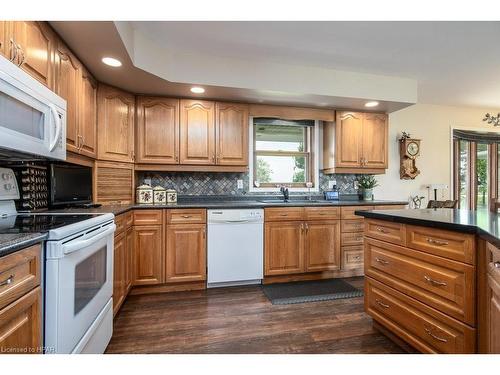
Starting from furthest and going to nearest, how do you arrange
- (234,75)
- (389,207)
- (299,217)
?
(389,207)
(299,217)
(234,75)

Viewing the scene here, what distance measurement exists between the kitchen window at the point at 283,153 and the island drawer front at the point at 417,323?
1961 millimetres

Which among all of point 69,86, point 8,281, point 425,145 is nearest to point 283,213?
point 69,86

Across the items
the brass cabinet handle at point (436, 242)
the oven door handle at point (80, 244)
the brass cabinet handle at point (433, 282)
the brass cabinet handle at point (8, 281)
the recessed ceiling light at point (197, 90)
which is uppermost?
the recessed ceiling light at point (197, 90)

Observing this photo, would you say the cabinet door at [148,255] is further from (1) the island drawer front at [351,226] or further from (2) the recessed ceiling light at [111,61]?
(1) the island drawer front at [351,226]

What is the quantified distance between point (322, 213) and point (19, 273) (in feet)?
8.87

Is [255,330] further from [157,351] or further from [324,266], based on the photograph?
[324,266]

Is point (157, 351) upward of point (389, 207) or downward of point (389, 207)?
downward

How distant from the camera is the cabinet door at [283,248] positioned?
2.89 m

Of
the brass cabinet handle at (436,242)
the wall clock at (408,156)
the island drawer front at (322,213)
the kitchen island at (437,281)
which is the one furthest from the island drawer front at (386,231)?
the wall clock at (408,156)

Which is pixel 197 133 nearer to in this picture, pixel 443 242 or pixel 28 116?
pixel 28 116

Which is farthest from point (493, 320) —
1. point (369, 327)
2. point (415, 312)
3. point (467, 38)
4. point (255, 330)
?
point (467, 38)

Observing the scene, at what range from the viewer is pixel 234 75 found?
8.90 ft

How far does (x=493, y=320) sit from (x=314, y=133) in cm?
295

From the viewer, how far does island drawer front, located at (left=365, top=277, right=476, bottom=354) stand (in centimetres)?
133
